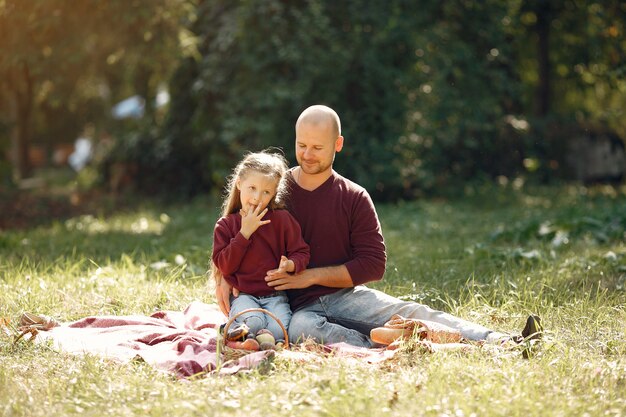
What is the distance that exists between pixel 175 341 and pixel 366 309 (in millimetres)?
1077

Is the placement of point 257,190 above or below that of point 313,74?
below

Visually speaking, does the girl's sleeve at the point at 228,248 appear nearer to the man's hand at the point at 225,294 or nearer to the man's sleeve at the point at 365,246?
the man's hand at the point at 225,294

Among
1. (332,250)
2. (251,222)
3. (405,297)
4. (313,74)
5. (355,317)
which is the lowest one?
(405,297)

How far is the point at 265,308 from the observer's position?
441cm

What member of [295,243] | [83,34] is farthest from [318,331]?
[83,34]

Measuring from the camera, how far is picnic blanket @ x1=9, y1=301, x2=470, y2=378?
383cm

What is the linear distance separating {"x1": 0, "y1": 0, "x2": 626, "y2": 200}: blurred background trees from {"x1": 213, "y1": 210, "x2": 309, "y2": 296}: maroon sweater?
19.8ft

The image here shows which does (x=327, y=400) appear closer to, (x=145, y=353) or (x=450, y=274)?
(x=145, y=353)

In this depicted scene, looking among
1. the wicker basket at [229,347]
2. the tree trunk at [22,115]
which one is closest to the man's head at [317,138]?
the wicker basket at [229,347]

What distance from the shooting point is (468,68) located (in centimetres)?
1220

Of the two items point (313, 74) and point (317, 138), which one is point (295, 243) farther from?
point (313, 74)

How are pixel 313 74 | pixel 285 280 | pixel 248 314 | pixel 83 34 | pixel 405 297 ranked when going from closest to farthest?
1. pixel 248 314
2. pixel 285 280
3. pixel 405 297
4. pixel 83 34
5. pixel 313 74

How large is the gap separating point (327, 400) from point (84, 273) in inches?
133

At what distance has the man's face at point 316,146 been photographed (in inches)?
174
